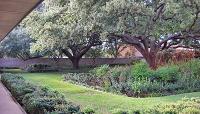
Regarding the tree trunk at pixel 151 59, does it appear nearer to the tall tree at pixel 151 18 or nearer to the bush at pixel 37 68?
the tall tree at pixel 151 18

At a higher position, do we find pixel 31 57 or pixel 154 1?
pixel 154 1

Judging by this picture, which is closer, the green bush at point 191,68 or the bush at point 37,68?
the green bush at point 191,68

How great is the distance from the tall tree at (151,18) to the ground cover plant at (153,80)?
1.66 metres

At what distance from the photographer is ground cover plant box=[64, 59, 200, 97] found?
13493 mm

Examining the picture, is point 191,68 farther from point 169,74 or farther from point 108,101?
point 108,101

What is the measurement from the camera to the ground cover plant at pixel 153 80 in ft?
44.3

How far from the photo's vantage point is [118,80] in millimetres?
16328

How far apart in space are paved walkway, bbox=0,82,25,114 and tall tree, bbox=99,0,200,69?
5608 millimetres

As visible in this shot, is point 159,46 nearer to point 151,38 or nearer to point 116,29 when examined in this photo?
point 151,38

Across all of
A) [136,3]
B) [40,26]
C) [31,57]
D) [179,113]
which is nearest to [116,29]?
[136,3]

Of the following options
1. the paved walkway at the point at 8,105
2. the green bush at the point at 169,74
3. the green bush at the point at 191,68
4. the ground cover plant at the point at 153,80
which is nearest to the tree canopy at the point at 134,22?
the ground cover plant at the point at 153,80

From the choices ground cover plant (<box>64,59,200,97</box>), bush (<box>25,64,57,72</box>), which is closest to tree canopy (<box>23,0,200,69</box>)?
ground cover plant (<box>64,59,200,97</box>)

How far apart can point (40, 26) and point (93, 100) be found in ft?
33.8

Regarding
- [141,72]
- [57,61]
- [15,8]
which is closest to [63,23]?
[141,72]
